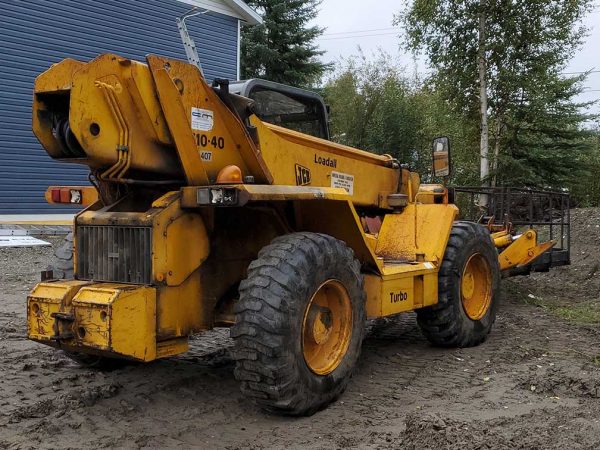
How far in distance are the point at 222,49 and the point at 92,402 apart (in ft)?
50.8

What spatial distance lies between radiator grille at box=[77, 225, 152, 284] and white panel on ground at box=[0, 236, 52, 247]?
366 inches

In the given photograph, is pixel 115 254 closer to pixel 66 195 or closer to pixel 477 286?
pixel 66 195

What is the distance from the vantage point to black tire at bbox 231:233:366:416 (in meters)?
3.93

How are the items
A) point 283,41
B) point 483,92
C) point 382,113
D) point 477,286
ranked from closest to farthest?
point 477,286
point 483,92
point 283,41
point 382,113

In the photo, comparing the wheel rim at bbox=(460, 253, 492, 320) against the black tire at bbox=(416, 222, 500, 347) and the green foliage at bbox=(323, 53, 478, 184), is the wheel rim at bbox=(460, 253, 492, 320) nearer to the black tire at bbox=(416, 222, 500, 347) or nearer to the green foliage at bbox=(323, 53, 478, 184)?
the black tire at bbox=(416, 222, 500, 347)

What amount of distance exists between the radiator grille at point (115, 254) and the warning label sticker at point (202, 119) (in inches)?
28.8

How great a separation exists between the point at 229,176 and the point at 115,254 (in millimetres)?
890

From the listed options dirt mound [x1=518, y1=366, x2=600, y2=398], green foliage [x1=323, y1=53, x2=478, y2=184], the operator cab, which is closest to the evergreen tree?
green foliage [x1=323, y1=53, x2=478, y2=184]

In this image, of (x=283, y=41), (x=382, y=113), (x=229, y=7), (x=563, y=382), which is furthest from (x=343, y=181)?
(x=382, y=113)

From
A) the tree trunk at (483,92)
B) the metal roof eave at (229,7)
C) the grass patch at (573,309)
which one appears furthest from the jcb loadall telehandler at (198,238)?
the tree trunk at (483,92)

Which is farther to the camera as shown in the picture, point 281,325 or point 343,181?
point 343,181

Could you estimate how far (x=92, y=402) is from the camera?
441cm

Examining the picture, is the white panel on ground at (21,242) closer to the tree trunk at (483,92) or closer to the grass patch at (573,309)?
the grass patch at (573,309)

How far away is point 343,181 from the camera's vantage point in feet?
18.6
